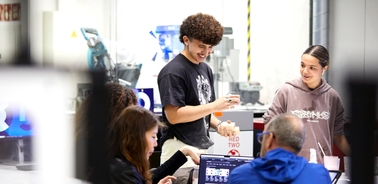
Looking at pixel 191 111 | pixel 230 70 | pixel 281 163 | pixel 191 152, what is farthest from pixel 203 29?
pixel 230 70

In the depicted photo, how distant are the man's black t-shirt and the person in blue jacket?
77cm

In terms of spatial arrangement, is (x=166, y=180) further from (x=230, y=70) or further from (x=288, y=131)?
(x=230, y=70)

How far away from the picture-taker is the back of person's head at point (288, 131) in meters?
1.74

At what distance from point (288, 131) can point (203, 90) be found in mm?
912

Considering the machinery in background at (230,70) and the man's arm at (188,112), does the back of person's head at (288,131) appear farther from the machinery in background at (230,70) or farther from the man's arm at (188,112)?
the machinery in background at (230,70)

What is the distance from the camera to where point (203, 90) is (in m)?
2.63

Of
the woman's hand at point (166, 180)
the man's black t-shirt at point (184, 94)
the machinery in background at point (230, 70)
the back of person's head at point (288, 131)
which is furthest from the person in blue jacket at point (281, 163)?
the machinery in background at point (230, 70)

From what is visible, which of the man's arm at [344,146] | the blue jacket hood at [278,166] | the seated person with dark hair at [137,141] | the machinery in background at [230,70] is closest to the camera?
the man's arm at [344,146]

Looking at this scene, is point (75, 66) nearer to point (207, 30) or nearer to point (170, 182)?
point (170, 182)

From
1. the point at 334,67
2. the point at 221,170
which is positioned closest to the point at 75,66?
the point at 334,67

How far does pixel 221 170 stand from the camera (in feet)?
7.29

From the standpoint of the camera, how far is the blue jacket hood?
65.2 inches

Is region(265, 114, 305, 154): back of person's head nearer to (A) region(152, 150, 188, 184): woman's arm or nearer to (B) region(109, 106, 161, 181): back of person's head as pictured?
(B) region(109, 106, 161, 181): back of person's head

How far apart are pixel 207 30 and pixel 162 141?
21.0 inches
